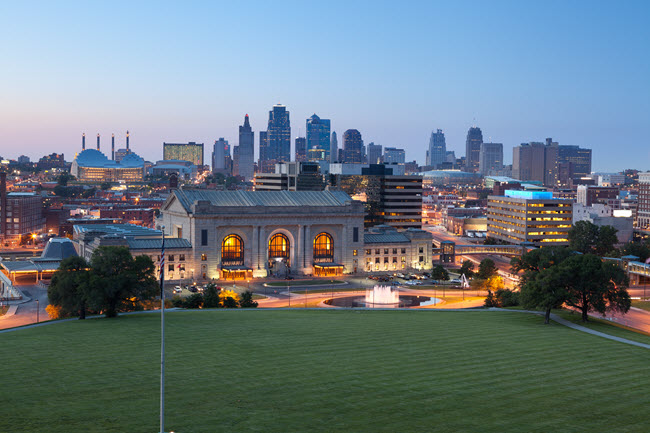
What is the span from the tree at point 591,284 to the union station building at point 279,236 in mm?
71890

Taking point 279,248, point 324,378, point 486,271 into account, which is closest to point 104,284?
point 324,378

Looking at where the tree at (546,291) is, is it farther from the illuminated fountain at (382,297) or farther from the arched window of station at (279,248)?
the arched window of station at (279,248)

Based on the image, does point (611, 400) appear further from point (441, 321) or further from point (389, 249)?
point (389, 249)

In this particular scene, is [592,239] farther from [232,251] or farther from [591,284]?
[591,284]

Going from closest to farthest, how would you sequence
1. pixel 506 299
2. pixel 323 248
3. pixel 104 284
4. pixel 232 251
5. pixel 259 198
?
1. pixel 104 284
2. pixel 506 299
3. pixel 232 251
4. pixel 259 198
5. pixel 323 248

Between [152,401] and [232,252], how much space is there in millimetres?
99849

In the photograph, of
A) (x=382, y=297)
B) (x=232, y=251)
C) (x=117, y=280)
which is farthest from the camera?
(x=232, y=251)

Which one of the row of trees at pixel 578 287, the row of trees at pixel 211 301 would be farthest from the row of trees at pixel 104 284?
the row of trees at pixel 578 287

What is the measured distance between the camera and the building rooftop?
142000 millimetres

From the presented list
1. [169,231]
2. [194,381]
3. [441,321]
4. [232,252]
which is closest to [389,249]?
[232,252]

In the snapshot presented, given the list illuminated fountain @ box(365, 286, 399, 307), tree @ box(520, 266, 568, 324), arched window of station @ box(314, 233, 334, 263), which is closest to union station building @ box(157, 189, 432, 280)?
arched window of station @ box(314, 233, 334, 263)

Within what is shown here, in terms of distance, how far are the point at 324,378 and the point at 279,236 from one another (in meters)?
Answer: 98.8

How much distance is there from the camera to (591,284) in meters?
77.3

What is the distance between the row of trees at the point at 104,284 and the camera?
262 ft
